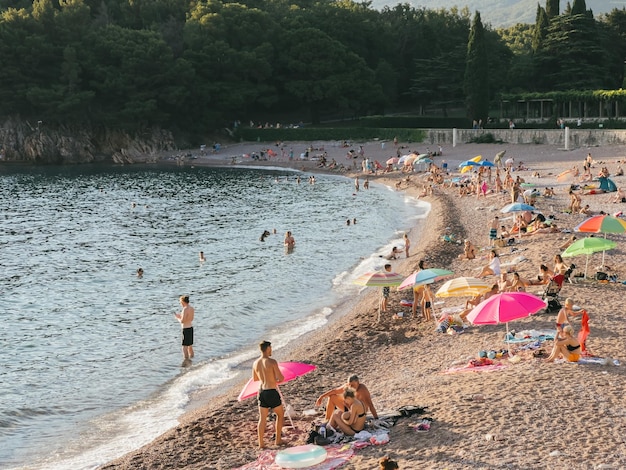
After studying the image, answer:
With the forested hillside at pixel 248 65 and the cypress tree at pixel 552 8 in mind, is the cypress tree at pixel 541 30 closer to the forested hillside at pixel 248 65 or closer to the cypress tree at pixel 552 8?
the forested hillside at pixel 248 65

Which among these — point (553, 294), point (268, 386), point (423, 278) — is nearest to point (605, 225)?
point (553, 294)

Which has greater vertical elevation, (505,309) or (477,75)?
(477,75)

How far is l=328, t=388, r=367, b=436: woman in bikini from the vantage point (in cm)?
1193

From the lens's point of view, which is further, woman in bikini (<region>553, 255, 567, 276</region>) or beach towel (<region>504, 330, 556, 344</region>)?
woman in bikini (<region>553, 255, 567, 276</region>)

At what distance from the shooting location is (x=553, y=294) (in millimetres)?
18094

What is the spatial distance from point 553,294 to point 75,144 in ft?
251

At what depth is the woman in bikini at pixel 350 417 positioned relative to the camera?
1193cm

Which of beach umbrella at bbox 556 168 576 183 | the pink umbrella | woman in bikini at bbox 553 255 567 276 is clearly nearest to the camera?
the pink umbrella

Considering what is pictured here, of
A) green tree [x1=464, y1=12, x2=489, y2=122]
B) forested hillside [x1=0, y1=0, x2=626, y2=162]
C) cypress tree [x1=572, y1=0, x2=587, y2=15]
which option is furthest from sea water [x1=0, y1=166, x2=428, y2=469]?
cypress tree [x1=572, y1=0, x2=587, y2=15]

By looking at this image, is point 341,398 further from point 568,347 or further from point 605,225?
point 605,225

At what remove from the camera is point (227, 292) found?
26078 millimetres

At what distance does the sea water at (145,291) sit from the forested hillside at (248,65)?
105ft

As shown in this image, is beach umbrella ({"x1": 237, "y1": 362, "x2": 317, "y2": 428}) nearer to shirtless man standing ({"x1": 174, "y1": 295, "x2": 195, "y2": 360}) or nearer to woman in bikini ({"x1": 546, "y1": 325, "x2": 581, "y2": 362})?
woman in bikini ({"x1": 546, "y1": 325, "x2": 581, "y2": 362})

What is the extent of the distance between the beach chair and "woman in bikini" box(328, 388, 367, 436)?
7.43m
